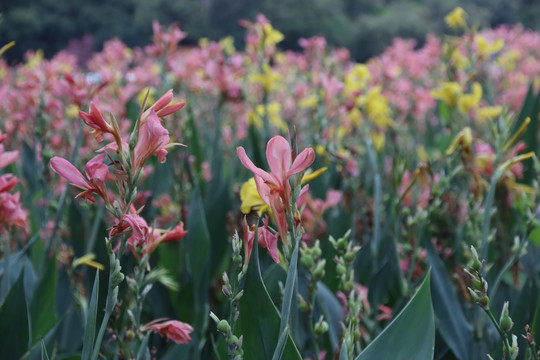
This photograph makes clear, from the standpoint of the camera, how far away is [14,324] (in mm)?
858

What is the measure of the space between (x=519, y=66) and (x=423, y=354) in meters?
4.42

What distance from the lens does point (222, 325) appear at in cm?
56

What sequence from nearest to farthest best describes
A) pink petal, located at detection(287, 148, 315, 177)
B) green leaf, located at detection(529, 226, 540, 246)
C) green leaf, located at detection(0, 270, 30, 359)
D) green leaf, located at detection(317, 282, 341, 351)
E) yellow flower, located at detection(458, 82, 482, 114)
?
pink petal, located at detection(287, 148, 315, 177) < green leaf, located at detection(0, 270, 30, 359) < green leaf, located at detection(317, 282, 341, 351) < green leaf, located at detection(529, 226, 540, 246) < yellow flower, located at detection(458, 82, 482, 114)

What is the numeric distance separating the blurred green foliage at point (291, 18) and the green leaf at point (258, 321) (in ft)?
39.6

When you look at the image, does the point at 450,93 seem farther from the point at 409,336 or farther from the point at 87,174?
the point at 87,174

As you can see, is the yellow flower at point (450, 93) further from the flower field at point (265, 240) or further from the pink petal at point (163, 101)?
the pink petal at point (163, 101)

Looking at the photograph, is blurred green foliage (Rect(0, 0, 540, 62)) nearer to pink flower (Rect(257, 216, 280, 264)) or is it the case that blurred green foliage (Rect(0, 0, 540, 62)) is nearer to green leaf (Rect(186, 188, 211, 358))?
green leaf (Rect(186, 188, 211, 358))

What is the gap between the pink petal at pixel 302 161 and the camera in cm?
51

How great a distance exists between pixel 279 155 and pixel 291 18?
1406 cm

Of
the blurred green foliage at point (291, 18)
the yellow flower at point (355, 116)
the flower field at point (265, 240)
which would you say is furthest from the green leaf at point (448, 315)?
the blurred green foliage at point (291, 18)

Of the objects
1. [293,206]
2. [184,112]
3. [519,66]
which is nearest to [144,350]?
[293,206]

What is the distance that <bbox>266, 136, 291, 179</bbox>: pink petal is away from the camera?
1.74 ft

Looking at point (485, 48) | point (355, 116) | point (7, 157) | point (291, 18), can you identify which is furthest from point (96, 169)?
point (291, 18)

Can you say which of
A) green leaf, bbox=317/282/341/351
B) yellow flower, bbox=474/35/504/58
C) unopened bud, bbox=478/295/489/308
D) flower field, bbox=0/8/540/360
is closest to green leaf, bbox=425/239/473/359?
flower field, bbox=0/8/540/360
